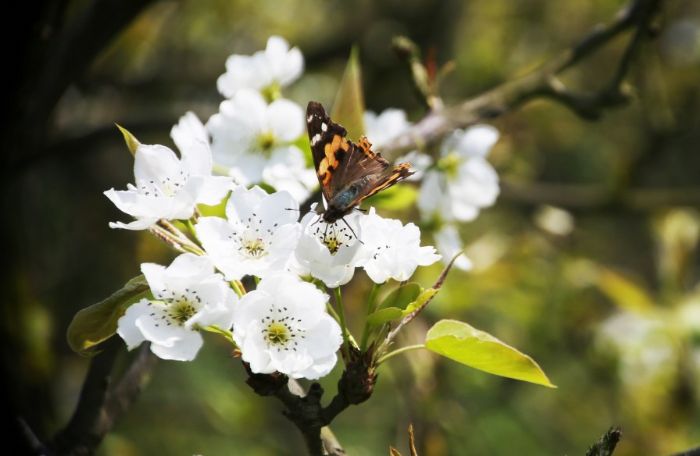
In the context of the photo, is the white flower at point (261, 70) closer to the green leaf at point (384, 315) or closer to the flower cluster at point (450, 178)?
the flower cluster at point (450, 178)

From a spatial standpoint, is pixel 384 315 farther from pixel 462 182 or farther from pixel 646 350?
pixel 646 350

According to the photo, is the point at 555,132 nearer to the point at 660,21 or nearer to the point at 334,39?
the point at 334,39

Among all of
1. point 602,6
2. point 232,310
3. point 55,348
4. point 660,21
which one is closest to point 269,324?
point 232,310

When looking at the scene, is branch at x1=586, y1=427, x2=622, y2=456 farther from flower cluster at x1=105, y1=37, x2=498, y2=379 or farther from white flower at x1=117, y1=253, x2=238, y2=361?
white flower at x1=117, y1=253, x2=238, y2=361

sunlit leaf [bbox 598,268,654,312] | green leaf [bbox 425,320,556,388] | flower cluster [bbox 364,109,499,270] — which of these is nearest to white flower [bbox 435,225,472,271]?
flower cluster [bbox 364,109,499,270]

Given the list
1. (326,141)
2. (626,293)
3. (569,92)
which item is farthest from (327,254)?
(626,293)

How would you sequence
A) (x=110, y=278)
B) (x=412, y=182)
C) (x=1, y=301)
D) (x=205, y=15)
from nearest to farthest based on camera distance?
(x=412, y=182)
(x=1, y=301)
(x=110, y=278)
(x=205, y=15)

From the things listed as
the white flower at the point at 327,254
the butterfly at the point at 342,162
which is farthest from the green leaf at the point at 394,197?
the white flower at the point at 327,254
